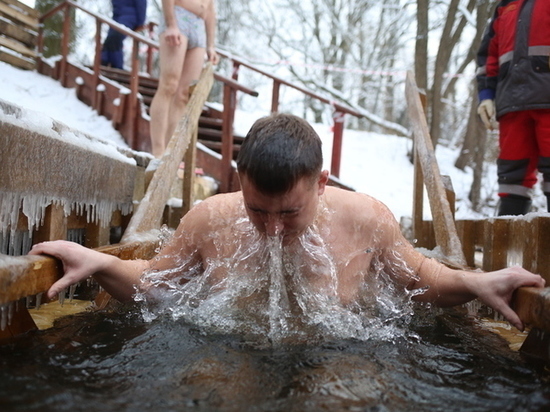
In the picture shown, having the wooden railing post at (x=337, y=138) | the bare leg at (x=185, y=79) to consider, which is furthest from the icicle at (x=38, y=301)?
the wooden railing post at (x=337, y=138)

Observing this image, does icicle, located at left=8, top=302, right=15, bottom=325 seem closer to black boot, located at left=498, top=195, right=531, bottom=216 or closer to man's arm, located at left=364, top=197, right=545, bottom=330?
man's arm, located at left=364, top=197, right=545, bottom=330

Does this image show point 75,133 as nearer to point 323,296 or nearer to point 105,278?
point 105,278

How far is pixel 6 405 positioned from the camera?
3.95 feet

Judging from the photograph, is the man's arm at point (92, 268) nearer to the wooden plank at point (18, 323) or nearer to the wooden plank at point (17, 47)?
the wooden plank at point (18, 323)

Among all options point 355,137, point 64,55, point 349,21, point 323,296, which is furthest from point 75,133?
point 349,21

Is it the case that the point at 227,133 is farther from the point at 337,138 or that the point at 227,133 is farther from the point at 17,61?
the point at 17,61

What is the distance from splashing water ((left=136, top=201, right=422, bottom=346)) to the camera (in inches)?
84.6

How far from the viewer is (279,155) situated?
6.26ft

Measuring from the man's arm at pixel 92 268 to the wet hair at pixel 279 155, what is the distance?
0.67 metres

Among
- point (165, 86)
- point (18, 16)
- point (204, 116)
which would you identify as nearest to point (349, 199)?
point (165, 86)

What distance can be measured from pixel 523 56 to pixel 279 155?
2745mm

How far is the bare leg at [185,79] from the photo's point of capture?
5195 millimetres

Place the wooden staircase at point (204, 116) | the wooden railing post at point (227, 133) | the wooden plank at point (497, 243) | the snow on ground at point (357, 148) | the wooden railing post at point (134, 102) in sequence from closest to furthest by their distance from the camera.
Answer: the wooden plank at point (497, 243) → the wooden railing post at point (227, 133) → the wooden railing post at point (134, 102) → the wooden staircase at point (204, 116) → the snow on ground at point (357, 148)

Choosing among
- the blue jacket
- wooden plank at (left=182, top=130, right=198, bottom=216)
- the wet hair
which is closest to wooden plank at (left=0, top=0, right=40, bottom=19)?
the blue jacket
